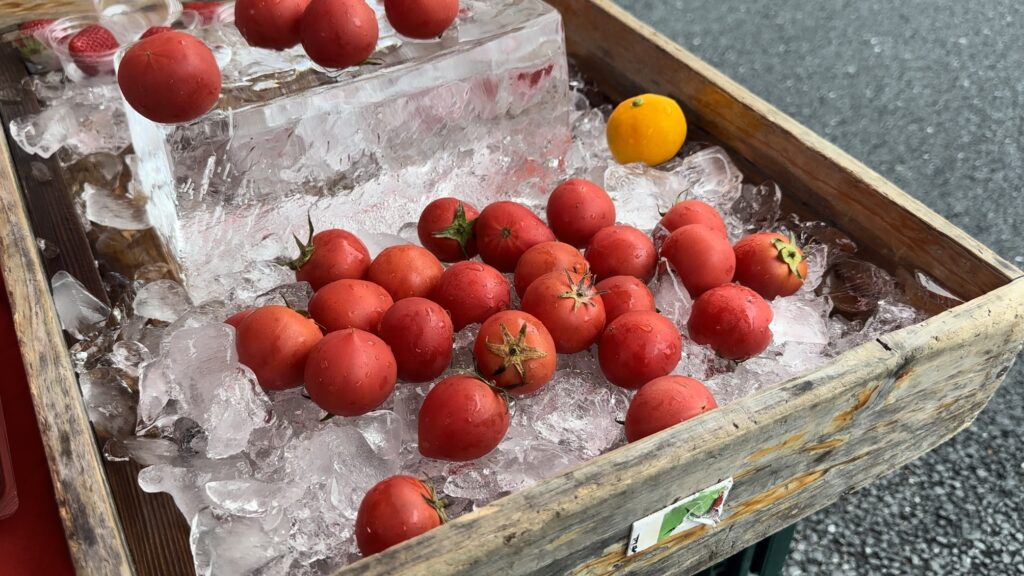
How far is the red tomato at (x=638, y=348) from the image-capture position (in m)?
1.04

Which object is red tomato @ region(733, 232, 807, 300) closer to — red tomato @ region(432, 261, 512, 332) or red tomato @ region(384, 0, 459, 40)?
red tomato @ region(432, 261, 512, 332)

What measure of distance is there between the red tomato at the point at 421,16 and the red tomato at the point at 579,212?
0.34 meters

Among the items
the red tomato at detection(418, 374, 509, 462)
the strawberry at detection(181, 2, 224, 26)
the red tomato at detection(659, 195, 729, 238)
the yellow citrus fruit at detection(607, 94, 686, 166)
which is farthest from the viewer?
the strawberry at detection(181, 2, 224, 26)

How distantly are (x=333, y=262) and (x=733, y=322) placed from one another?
51cm

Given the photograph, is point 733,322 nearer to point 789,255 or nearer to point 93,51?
point 789,255

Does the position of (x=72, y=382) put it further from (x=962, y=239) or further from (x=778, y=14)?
(x=778, y=14)

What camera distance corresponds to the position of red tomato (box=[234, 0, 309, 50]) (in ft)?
4.28

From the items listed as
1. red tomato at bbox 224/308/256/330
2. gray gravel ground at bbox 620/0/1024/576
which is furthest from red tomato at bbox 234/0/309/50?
gray gravel ground at bbox 620/0/1024/576

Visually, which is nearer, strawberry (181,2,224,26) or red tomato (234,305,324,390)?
red tomato (234,305,324,390)

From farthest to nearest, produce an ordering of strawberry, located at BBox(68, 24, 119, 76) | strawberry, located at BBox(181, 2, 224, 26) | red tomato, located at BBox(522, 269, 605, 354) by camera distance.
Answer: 1. strawberry, located at BBox(181, 2, 224, 26)
2. strawberry, located at BBox(68, 24, 119, 76)
3. red tomato, located at BBox(522, 269, 605, 354)

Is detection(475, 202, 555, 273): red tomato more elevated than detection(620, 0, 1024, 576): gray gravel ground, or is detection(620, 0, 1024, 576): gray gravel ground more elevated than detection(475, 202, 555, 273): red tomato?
detection(475, 202, 555, 273): red tomato

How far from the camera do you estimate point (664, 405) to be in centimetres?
96

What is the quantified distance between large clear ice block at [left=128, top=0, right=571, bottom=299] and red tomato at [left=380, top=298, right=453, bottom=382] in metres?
0.39

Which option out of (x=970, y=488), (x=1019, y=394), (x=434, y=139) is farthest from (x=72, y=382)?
(x=1019, y=394)
